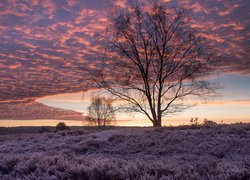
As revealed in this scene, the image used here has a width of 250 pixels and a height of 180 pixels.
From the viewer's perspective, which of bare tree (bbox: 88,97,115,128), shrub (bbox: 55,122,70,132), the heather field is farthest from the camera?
bare tree (bbox: 88,97,115,128)

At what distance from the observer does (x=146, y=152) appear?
44.0 ft

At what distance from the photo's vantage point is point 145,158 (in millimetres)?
11727

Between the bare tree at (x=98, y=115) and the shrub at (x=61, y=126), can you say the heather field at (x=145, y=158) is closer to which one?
the shrub at (x=61, y=126)

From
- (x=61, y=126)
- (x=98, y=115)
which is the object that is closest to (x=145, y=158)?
(x=61, y=126)

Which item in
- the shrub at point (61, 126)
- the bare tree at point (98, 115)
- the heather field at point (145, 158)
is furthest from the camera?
the bare tree at point (98, 115)

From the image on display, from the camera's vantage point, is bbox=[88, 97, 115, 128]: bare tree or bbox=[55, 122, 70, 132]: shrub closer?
bbox=[55, 122, 70, 132]: shrub

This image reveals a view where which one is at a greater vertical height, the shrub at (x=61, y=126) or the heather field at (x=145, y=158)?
the shrub at (x=61, y=126)

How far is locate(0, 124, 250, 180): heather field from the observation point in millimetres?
7746

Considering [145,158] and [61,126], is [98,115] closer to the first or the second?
[61,126]

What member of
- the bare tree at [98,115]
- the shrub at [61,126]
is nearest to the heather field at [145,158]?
the shrub at [61,126]

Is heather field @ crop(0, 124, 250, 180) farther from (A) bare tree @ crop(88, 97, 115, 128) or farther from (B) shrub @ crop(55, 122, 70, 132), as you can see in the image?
(A) bare tree @ crop(88, 97, 115, 128)

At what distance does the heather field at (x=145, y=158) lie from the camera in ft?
25.4

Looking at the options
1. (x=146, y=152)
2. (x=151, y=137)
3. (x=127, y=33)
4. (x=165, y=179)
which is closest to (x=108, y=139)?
(x=151, y=137)

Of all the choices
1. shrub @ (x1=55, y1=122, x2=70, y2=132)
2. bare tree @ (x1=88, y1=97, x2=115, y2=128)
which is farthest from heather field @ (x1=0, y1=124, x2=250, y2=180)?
bare tree @ (x1=88, y1=97, x2=115, y2=128)
